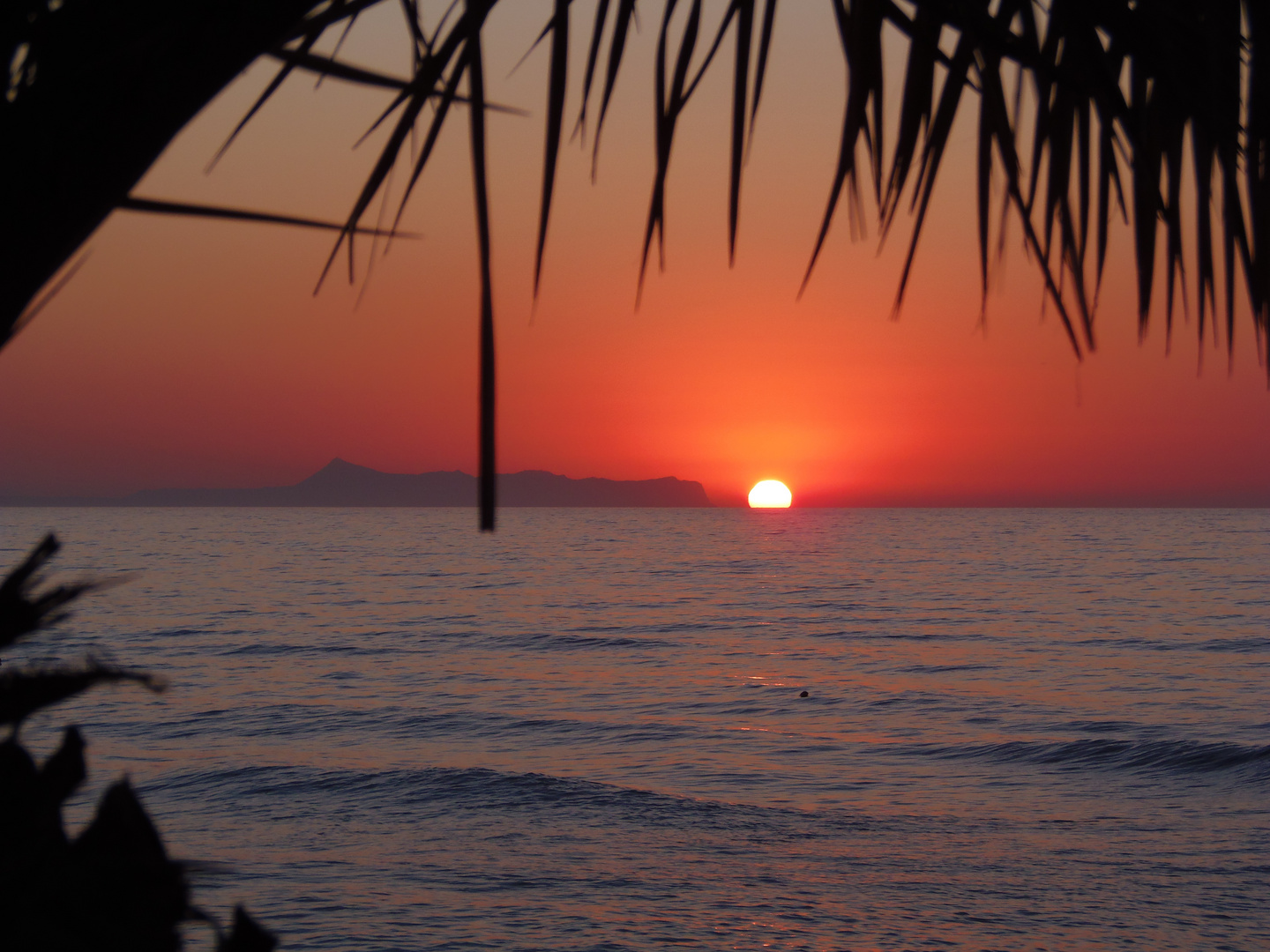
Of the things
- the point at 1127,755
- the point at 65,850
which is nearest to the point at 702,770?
the point at 1127,755

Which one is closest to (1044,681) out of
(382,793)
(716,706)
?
(716,706)

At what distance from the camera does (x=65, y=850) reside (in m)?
0.79

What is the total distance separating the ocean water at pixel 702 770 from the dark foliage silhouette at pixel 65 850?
0.04m

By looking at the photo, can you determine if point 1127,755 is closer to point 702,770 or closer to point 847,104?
point 702,770

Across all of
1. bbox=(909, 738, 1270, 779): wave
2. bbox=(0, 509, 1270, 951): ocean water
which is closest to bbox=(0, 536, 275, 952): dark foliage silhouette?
bbox=(0, 509, 1270, 951): ocean water

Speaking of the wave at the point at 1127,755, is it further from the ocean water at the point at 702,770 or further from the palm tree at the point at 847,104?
the palm tree at the point at 847,104

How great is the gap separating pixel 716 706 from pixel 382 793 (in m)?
6.77

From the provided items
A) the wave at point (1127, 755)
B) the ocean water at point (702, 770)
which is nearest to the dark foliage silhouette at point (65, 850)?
the ocean water at point (702, 770)

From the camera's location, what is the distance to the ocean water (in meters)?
7.62

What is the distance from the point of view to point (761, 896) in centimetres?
799

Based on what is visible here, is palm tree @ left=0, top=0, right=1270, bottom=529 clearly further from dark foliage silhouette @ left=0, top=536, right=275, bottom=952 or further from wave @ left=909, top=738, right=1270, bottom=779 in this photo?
wave @ left=909, top=738, right=1270, bottom=779

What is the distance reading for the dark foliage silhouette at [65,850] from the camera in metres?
0.75

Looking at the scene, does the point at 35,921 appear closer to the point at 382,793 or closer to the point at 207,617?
the point at 382,793

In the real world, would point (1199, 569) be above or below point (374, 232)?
below
